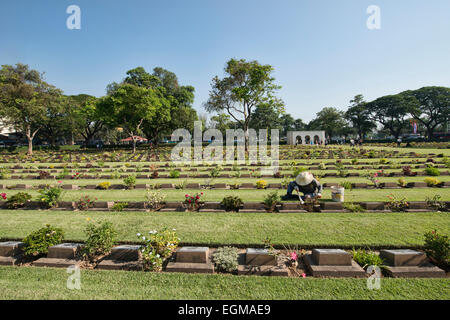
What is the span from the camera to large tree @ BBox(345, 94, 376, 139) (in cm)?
5929

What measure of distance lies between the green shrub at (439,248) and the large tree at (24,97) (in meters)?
41.8

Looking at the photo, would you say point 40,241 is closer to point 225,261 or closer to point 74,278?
point 74,278

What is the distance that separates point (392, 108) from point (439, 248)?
6697 cm

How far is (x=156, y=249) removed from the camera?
13.3 ft

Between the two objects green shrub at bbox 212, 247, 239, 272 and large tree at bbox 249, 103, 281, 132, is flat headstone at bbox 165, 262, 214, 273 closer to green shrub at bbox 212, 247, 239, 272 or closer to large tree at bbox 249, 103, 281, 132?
green shrub at bbox 212, 247, 239, 272

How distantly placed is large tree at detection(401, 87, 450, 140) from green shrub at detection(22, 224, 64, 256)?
70271mm

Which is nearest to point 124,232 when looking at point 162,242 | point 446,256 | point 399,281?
point 162,242

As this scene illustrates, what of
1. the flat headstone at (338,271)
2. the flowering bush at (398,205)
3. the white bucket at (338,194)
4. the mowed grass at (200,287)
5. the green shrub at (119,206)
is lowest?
the mowed grass at (200,287)

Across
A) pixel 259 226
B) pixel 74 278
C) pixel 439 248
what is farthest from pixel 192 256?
pixel 439 248

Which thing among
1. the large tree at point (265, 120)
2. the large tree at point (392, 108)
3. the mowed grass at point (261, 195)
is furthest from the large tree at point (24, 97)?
the large tree at point (392, 108)

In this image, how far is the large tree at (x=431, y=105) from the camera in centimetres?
4828

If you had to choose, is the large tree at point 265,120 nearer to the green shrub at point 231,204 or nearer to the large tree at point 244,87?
the large tree at point 244,87

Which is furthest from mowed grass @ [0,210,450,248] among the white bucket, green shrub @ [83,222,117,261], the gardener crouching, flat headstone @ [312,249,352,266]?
the gardener crouching
